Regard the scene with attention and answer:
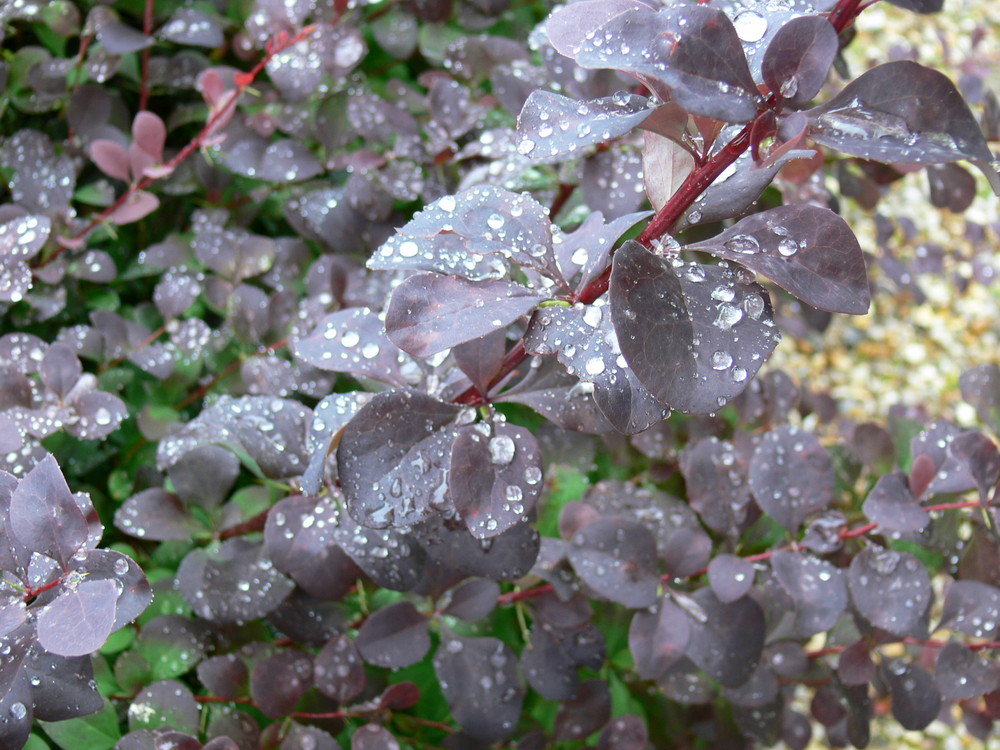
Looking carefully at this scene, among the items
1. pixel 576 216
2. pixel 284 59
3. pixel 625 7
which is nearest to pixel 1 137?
pixel 284 59

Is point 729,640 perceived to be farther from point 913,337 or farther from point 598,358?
point 913,337

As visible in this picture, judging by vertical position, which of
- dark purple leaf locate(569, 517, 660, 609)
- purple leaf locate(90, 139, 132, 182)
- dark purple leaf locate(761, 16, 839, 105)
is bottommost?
dark purple leaf locate(569, 517, 660, 609)

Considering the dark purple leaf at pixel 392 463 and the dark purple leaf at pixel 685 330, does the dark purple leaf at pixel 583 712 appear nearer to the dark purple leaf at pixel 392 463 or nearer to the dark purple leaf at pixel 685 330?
the dark purple leaf at pixel 392 463

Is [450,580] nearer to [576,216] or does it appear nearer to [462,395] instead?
[462,395]

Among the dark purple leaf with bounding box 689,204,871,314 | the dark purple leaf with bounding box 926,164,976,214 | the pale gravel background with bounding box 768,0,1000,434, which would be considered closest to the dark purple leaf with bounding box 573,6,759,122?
the dark purple leaf with bounding box 689,204,871,314

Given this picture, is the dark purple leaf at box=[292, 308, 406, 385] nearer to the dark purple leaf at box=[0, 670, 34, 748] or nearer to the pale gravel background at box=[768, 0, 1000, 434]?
the dark purple leaf at box=[0, 670, 34, 748]

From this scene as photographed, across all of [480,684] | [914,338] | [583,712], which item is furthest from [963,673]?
[914,338]
